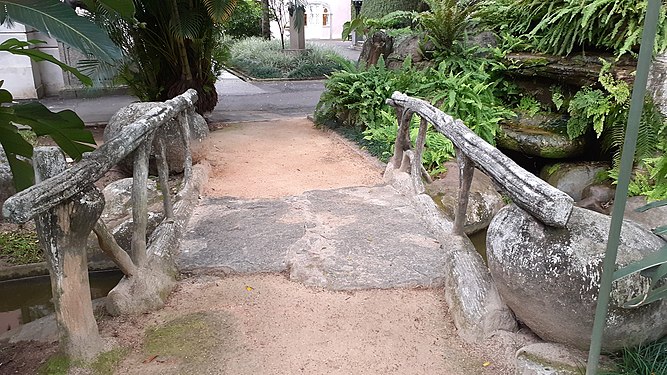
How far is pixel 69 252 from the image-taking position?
235cm

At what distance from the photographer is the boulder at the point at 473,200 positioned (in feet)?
17.4

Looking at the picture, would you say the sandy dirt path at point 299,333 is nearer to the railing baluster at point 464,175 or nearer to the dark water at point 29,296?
the railing baluster at point 464,175

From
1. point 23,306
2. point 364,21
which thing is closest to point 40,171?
point 23,306

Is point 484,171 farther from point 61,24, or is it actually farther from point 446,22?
point 446,22

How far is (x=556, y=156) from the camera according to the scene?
6.37 m

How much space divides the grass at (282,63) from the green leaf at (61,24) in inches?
490

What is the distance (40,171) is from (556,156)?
224 inches

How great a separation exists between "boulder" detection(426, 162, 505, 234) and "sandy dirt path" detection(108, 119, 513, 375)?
219cm

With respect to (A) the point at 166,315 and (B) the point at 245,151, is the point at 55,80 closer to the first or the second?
(B) the point at 245,151

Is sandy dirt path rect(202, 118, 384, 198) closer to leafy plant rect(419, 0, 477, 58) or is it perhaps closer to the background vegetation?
the background vegetation

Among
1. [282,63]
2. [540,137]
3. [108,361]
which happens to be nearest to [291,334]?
[108,361]

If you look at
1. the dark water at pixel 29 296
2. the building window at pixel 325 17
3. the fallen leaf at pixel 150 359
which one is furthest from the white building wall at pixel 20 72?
the building window at pixel 325 17

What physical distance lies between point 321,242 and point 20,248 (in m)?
3.00

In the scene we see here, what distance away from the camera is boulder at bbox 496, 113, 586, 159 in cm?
632
